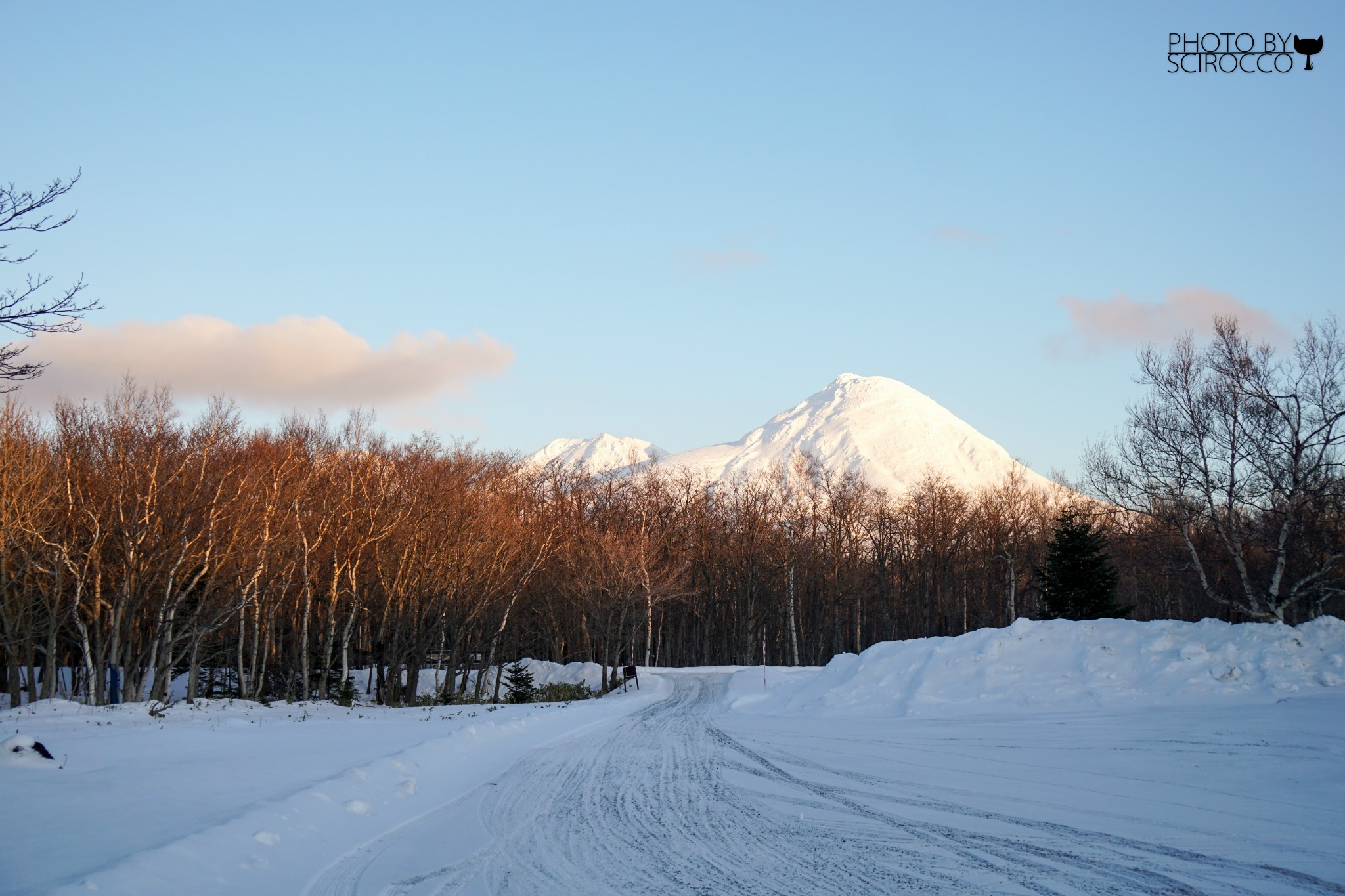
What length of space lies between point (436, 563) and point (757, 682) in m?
13.6

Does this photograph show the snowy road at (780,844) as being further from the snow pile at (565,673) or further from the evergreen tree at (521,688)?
the snow pile at (565,673)

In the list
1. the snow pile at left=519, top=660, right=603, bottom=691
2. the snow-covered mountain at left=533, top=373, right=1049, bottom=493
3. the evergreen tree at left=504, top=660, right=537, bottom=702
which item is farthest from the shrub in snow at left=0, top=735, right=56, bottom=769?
the snow-covered mountain at left=533, top=373, right=1049, bottom=493

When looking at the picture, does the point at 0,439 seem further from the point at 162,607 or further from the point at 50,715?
the point at 50,715

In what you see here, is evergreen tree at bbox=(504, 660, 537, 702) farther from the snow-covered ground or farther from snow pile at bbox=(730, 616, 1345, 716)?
the snow-covered ground

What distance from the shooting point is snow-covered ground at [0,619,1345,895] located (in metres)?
6.96

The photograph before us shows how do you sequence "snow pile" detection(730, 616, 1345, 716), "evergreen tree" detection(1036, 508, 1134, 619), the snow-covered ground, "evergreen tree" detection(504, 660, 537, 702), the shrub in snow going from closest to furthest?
the snow-covered ground < the shrub in snow < "snow pile" detection(730, 616, 1345, 716) < "evergreen tree" detection(1036, 508, 1134, 619) < "evergreen tree" detection(504, 660, 537, 702)

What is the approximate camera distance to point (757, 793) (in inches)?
444

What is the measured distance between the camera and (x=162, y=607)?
77.7ft

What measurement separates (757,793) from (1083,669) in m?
13.8

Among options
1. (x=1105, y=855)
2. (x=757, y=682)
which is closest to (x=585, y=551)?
(x=757, y=682)

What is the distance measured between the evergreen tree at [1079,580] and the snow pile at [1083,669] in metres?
9.27

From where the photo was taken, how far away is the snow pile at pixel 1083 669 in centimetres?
1938

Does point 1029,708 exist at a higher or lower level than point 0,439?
lower

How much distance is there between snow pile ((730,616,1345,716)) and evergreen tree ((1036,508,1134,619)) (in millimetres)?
9272
